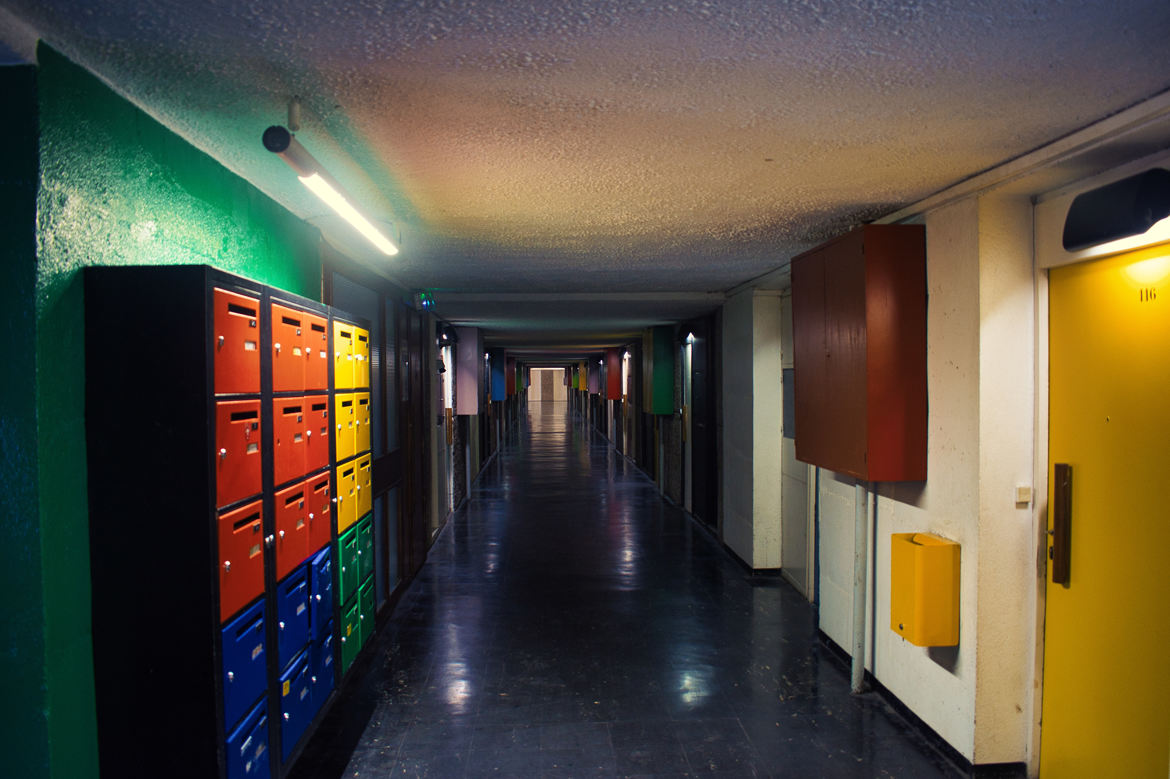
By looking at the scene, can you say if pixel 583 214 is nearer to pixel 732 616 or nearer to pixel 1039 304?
pixel 1039 304

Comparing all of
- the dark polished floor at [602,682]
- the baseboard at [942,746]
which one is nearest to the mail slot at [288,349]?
the dark polished floor at [602,682]

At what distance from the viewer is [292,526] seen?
2703mm

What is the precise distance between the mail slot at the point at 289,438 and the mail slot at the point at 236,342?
23cm

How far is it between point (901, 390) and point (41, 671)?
3524mm

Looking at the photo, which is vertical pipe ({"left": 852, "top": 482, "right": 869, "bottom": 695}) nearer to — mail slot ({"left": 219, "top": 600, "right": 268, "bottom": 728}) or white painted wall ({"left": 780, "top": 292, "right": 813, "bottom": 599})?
white painted wall ({"left": 780, "top": 292, "right": 813, "bottom": 599})

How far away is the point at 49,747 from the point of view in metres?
1.74

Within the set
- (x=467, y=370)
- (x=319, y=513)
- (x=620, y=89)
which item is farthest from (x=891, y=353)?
(x=467, y=370)

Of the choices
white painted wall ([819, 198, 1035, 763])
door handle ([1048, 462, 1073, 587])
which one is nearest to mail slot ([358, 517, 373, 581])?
white painted wall ([819, 198, 1035, 763])

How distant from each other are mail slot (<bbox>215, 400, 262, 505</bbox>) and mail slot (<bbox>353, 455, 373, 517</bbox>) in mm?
1307

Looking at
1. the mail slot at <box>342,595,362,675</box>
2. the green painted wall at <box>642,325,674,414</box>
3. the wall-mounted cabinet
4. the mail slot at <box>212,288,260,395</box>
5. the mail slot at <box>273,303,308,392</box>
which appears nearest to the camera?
the wall-mounted cabinet

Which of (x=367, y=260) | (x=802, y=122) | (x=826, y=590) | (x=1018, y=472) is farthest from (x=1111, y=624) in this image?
(x=367, y=260)

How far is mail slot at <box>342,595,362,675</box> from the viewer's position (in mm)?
3506

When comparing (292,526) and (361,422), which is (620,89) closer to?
(292,526)

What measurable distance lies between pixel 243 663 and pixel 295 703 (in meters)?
0.64
